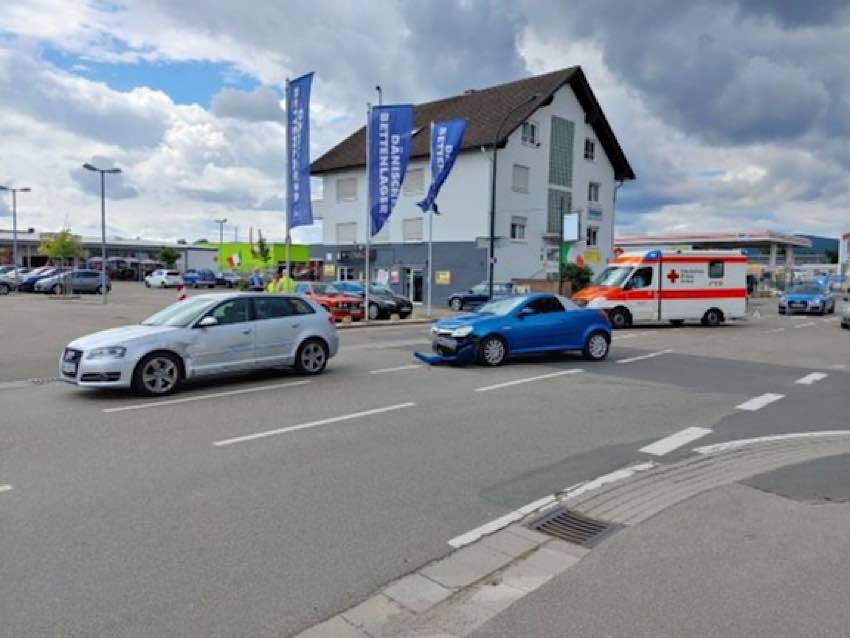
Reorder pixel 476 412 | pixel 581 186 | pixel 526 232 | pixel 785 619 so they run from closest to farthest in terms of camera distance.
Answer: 1. pixel 785 619
2. pixel 476 412
3. pixel 526 232
4. pixel 581 186

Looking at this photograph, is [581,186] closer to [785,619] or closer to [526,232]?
[526,232]

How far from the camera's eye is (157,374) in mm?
10188

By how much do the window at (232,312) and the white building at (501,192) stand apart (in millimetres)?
Result: 28362

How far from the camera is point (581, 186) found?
4553 cm

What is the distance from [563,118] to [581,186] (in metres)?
4.60

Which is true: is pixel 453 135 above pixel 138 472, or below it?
above

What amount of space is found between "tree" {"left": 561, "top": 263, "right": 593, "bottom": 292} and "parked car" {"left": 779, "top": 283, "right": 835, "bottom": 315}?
10.7m

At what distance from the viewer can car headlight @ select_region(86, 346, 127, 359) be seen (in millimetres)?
9836

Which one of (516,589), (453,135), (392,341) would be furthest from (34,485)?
(453,135)

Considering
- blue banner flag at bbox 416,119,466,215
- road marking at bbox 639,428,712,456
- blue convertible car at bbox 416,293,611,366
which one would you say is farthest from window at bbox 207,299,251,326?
blue banner flag at bbox 416,119,466,215

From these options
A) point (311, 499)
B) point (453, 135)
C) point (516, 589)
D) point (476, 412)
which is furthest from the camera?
point (453, 135)

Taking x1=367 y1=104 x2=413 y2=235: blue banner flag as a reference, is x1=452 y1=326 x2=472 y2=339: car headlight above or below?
below

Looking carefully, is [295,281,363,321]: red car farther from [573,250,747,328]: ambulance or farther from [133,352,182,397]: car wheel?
[133,352,182,397]: car wheel

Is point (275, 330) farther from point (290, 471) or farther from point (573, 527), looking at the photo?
point (573, 527)
